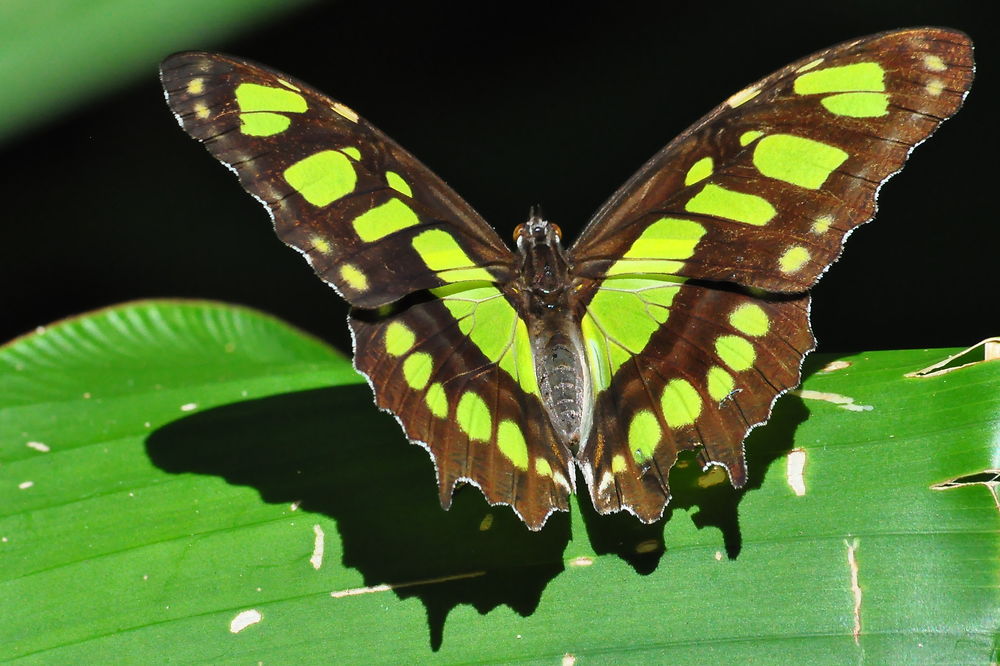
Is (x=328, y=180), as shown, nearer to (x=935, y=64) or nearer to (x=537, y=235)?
(x=537, y=235)

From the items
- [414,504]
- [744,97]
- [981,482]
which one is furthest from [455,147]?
[981,482]

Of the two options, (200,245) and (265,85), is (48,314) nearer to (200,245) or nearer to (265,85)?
(200,245)

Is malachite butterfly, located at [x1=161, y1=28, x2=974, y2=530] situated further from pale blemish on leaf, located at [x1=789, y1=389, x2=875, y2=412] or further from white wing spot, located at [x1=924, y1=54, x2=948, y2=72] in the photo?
pale blemish on leaf, located at [x1=789, y1=389, x2=875, y2=412]

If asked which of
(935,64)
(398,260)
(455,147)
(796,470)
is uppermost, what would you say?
(455,147)

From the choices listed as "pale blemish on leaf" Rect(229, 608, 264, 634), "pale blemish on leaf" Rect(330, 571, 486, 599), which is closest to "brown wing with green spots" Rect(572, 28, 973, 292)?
"pale blemish on leaf" Rect(330, 571, 486, 599)

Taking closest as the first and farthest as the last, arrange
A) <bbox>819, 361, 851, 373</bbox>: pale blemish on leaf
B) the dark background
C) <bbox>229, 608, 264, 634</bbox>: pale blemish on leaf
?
<bbox>229, 608, 264, 634</bbox>: pale blemish on leaf < <bbox>819, 361, 851, 373</bbox>: pale blemish on leaf < the dark background

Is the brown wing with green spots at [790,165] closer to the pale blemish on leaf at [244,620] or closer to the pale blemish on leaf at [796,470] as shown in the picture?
the pale blemish on leaf at [796,470]

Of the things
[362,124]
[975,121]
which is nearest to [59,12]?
[362,124]
